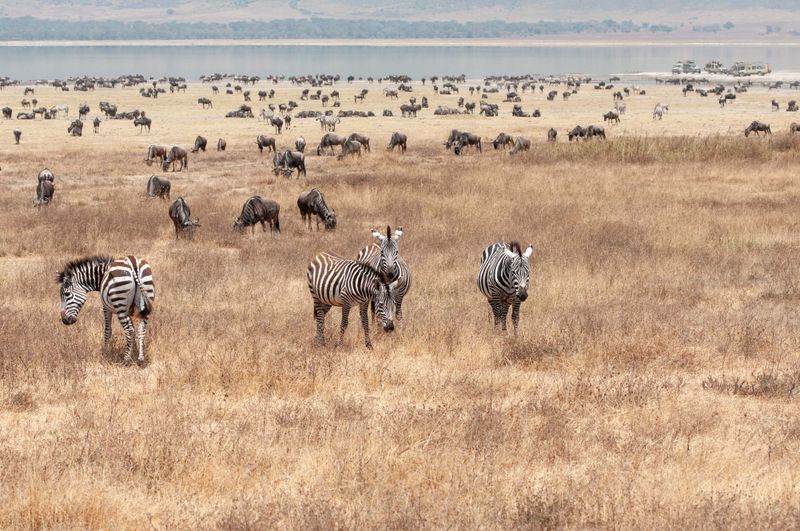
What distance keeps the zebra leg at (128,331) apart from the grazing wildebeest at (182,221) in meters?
10.8

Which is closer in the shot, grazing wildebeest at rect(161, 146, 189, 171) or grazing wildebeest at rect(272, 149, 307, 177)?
grazing wildebeest at rect(272, 149, 307, 177)

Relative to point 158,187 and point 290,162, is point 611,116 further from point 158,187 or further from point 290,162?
point 158,187

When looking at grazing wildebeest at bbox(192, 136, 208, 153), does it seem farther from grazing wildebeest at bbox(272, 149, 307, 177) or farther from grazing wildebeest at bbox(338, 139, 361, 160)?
grazing wildebeest at bbox(272, 149, 307, 177)

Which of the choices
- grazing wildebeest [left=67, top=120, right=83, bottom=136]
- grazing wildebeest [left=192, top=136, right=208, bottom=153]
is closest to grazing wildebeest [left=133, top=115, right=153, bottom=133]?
grazing wildebeest [left=67, top=120, right=83, bottom=136]

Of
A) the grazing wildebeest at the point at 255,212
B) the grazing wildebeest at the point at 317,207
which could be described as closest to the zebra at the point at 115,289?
the grazing wildebeest at the point at 255,212

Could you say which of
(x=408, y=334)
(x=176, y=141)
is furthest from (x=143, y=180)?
(x=408, y=334)

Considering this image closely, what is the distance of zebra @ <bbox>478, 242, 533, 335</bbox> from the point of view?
1159cm

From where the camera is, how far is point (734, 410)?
9.73 metres

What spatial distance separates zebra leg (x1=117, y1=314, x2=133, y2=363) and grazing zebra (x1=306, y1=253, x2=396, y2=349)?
7.34 feet

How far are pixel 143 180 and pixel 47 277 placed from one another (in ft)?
57.3

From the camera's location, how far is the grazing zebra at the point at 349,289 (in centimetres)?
1112

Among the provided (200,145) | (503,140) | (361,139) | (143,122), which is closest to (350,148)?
(361,139)

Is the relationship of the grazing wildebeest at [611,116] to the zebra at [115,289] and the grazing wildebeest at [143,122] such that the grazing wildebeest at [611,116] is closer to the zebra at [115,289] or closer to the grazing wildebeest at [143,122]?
the grazing wildebeest at [143,122]

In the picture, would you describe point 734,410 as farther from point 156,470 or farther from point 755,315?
point 156,470
